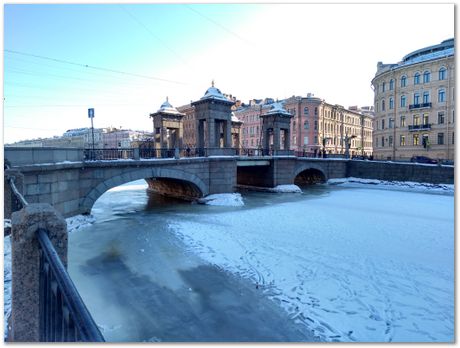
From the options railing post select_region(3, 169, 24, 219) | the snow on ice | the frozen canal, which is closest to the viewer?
the frozen canal

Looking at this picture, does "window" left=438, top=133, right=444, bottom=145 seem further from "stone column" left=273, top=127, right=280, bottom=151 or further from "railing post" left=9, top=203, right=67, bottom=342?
"railing post" left=9, top=203, right=67, bottom=342

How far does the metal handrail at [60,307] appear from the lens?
78.4 inches

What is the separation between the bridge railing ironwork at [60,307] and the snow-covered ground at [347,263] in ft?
17.4

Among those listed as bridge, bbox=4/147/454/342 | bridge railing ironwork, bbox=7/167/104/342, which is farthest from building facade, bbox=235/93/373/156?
bridge railing ironwork, bbox=7/167/104/342

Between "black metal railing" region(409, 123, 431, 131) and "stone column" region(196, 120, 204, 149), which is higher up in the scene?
"black metal railing" region(409, 123, 431, 131)

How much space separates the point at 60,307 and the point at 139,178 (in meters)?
17.5

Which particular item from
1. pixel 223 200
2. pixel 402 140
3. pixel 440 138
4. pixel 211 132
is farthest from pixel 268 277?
pixel 402 140

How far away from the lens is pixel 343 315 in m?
6.98

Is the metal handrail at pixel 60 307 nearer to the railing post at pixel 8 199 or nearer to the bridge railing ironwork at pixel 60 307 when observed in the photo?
the bridge railing ironwork at pixel 60 307

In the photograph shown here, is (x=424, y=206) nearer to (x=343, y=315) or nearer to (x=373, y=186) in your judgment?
(x=373, y=186)

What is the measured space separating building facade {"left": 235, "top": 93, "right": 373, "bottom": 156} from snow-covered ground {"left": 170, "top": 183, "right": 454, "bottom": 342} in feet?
133

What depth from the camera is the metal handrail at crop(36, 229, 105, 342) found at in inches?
78.4

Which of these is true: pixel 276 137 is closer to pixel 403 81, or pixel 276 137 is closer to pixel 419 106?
pixel 419 106

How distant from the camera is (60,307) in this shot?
2434 millimetres
